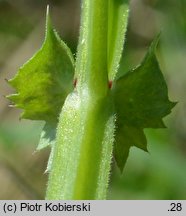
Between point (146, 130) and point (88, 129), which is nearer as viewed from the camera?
point (88, 129)

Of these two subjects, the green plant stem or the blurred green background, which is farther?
the blurred green background

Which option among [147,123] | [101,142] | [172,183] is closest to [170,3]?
[172,183]

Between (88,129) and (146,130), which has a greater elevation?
(88,129)

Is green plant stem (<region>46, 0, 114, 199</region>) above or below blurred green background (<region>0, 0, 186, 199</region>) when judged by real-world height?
above

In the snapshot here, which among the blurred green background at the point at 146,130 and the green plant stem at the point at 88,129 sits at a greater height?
the green plant stem at the point at 88,129
